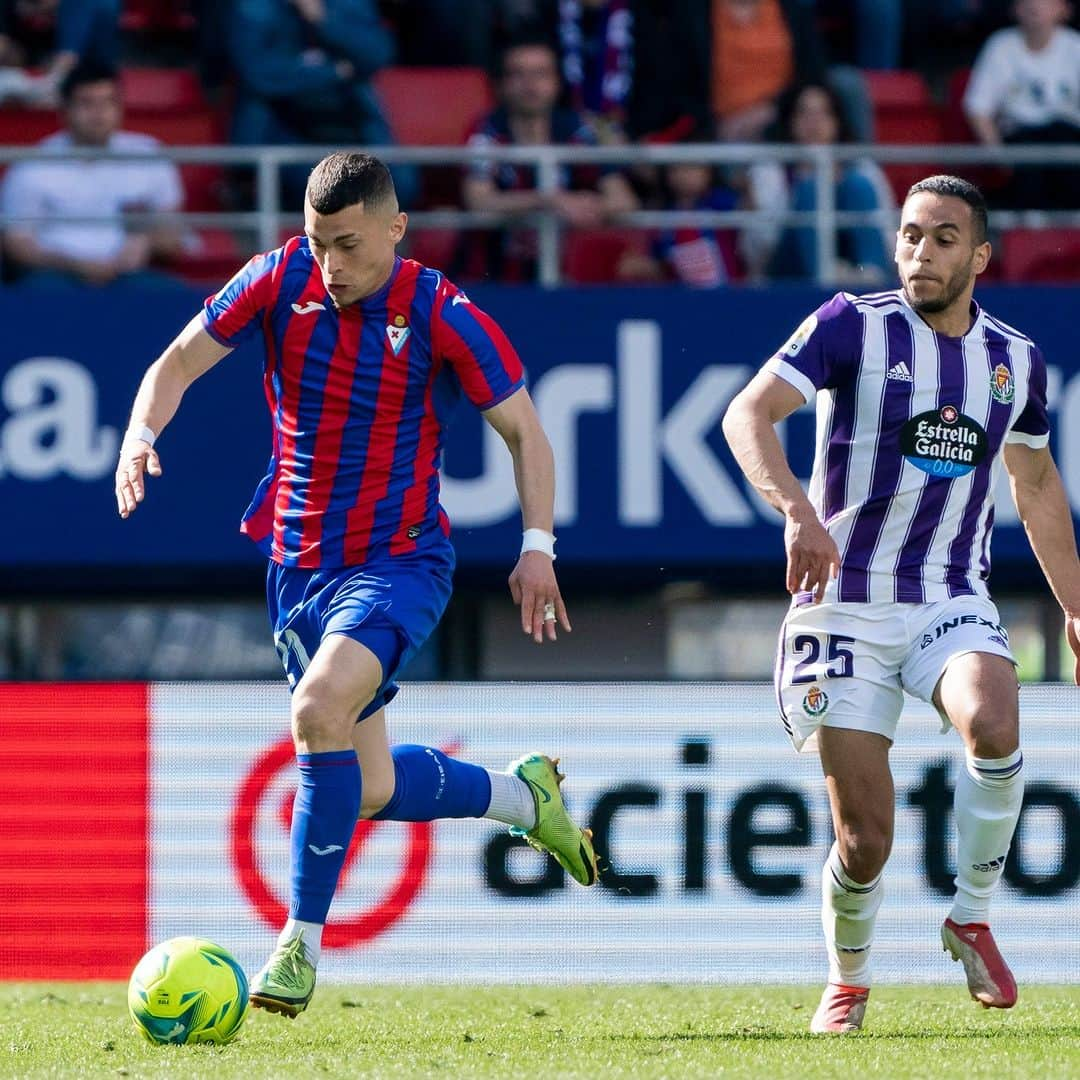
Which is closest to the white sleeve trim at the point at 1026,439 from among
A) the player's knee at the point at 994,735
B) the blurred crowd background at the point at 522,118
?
the player's knee at the point at 994,735

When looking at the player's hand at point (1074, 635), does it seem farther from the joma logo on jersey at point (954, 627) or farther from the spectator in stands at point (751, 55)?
the spectator in stands at point (751, 55)

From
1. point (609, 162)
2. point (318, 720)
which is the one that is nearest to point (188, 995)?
point (318, 720)

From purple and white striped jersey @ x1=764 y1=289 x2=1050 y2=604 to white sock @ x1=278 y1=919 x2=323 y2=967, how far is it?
149cm

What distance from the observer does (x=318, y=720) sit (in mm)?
5207

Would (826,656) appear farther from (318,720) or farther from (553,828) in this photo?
(318,720)

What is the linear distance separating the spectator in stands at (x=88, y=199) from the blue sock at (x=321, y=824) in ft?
15.5

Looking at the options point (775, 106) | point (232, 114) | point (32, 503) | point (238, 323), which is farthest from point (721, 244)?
point (238, 323)

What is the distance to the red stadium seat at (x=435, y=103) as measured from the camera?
10.8m

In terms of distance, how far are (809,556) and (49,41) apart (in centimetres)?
686

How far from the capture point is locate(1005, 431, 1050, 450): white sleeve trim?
5.63 m

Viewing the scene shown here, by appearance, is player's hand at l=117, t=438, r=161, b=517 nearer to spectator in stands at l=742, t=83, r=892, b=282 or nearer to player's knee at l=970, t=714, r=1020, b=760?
player's knee at l=970, t=714, r=1020, b=760

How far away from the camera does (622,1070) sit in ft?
15.7

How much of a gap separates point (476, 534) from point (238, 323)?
4.52m

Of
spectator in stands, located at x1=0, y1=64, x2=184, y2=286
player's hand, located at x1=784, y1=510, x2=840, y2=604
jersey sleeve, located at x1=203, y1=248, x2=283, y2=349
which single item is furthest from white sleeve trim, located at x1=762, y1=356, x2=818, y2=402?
spectator in stands, located at x1=0, y1=64, x2=184, y2=286
